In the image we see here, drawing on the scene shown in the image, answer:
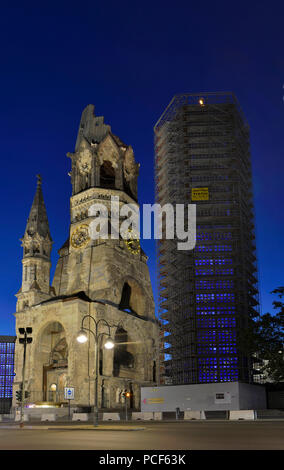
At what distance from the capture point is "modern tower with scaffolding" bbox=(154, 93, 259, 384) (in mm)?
64500

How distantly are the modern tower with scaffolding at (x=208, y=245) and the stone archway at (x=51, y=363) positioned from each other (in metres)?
14.0

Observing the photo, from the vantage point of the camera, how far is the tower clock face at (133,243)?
77750 mm

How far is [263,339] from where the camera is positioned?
4722cm

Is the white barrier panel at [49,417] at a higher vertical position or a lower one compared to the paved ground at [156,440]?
lower

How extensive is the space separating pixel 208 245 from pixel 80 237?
64.9ft

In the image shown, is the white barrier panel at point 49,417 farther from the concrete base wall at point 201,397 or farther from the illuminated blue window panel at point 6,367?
the illuminated blue window panel at point 6,367

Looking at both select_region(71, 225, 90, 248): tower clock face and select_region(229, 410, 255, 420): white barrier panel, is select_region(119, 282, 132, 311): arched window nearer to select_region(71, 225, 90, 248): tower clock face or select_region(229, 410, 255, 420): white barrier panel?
select_region(71, 225, 90, 248): tower clock face

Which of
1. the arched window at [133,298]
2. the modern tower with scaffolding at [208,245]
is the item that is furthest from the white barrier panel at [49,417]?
the arched window at [133,298]

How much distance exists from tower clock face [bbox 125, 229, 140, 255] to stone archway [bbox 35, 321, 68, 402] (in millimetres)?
14990

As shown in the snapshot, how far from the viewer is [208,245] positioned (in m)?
67.1

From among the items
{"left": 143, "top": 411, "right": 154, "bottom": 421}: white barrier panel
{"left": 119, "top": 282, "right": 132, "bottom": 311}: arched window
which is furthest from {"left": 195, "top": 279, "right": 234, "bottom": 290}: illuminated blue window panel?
{"left": 143, "top": 411, "right": 154, "bottom": 421}: white barrier panel

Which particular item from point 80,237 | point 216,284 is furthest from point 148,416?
point 80,237
